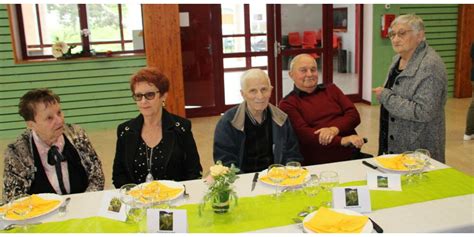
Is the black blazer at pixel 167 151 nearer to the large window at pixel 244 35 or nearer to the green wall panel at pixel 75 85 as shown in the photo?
the green wall panel at pixel 75 85

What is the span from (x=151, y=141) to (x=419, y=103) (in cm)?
173

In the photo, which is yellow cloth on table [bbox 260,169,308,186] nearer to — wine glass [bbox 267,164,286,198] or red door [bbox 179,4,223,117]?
wine glass [bbox 267,164,286,198]

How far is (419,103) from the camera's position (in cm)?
297

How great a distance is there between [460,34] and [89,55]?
237 inches

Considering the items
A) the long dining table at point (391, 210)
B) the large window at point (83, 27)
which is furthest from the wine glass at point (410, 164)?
the large window at point (83, 27)

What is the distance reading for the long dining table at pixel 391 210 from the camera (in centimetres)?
185

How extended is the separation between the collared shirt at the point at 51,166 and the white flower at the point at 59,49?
4.14 m

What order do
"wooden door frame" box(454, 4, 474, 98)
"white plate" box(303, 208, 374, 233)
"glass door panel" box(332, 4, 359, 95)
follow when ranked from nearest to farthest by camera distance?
"white plate" box(303, 208, 374, 233)
"wooden door frame" box(454, 4, 474, 98)
"glass door panel" box(332, 4, 359, 95)

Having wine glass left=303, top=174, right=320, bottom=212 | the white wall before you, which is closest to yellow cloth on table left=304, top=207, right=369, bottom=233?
wine glass left=303, top=174, right=320, bottom=212

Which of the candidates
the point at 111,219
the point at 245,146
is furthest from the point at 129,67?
the point at 111,219

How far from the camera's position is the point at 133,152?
2691mm

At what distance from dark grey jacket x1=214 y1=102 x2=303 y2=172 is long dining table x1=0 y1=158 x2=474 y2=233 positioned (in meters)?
0.45

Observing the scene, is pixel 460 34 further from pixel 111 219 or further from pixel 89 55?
pixel 111 219

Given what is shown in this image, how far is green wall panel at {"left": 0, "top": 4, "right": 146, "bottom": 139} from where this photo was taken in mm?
6305
